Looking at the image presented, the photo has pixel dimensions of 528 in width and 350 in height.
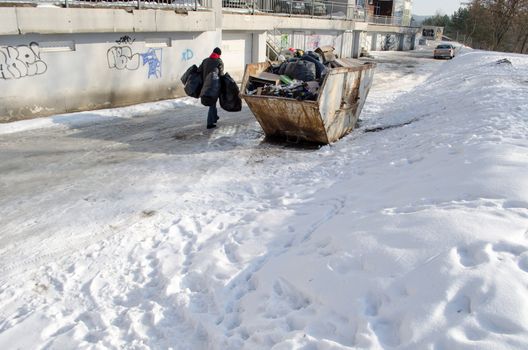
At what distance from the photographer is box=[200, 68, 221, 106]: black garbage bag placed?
9078mm

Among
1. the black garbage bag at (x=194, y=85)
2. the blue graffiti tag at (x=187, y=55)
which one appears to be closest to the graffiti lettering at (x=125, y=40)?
the blue graffiti tag at (x=187, y=55)

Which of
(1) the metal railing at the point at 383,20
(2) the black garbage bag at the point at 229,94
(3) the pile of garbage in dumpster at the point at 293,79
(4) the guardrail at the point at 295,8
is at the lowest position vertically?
(2) the black garbage bag at the point at 229,94

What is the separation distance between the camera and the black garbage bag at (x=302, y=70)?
8.67m

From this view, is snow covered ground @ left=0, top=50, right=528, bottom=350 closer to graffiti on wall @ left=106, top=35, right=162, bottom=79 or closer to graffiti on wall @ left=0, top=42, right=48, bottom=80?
graffiti on wall @ left=0, top=42, right=48, bottom=80

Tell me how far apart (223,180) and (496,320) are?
183 inches

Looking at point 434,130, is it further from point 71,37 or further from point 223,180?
point 71,37

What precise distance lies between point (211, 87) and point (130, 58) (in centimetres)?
438

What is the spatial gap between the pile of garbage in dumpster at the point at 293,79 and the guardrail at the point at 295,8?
9.11 meters

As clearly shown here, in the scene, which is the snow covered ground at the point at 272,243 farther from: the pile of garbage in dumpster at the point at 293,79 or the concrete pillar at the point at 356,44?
the concrete pillar at the point at 356,44

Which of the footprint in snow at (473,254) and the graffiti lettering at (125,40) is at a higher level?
the graffiti lettering at (125,40)

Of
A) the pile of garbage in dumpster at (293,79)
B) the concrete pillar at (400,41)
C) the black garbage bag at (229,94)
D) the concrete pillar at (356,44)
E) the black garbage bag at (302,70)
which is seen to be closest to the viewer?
the pile of garbage in dumpster at (293,79)

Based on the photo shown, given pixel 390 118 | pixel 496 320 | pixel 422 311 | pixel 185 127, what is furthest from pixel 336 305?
pixel 390 118

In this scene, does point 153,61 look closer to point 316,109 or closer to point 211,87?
point 211,87

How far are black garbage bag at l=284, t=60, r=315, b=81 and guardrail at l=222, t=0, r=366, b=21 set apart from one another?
31.0 feet
